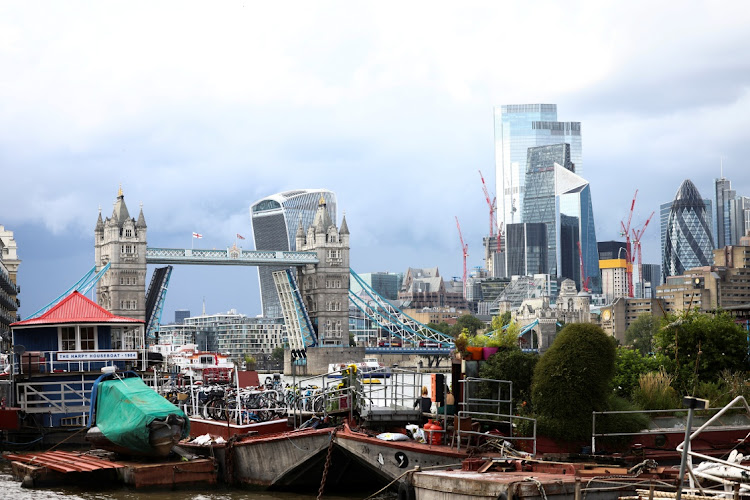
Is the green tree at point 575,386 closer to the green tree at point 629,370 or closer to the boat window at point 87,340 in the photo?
the green tree at point 629,370

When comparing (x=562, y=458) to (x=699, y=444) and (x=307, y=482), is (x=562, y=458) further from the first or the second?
(x=307, y=482)

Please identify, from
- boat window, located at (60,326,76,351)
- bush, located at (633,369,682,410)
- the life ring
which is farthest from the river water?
boat window, located at (60,326,76,351)

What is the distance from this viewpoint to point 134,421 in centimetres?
2595

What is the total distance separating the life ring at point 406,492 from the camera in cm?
1898

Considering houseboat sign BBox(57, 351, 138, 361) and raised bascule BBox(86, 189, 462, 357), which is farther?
raised bascule BBox(86, 189, 462, 357)

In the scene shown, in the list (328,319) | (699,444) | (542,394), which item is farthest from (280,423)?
(328,319)

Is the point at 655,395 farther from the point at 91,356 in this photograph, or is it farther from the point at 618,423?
the point at 91,356

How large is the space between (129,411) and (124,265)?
108 m

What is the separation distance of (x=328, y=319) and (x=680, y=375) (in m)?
114

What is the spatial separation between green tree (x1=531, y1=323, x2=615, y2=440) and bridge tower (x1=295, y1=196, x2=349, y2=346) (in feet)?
393

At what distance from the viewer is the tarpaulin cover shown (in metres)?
25.8

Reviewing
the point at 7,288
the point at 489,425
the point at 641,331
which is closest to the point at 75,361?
the point at 489,425

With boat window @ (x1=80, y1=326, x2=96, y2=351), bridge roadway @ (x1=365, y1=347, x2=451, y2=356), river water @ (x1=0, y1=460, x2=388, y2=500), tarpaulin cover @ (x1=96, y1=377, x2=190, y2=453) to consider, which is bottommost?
bridge roadway @ (x1=365, y1=347, x2=451, y2=356)

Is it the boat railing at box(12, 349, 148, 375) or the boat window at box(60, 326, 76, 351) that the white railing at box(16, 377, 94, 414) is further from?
the boat window at box(60, 326, 76, 351)
